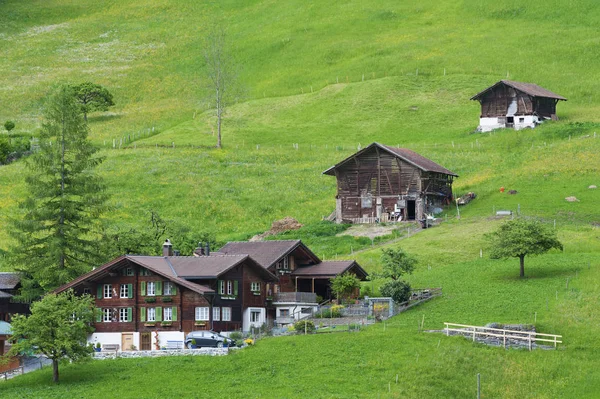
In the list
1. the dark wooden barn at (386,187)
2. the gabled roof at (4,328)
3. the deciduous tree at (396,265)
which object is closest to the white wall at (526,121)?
the dark wooden barn at (386,187)

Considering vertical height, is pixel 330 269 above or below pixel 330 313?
above

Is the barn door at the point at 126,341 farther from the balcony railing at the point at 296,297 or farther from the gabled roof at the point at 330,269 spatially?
the gabled roof at the point at 330,269

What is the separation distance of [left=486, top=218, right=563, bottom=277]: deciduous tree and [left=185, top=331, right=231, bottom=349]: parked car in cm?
2285

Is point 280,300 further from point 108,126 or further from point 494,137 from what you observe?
point 108,126

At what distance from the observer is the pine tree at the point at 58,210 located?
85000mm

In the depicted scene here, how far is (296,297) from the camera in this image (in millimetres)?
83625

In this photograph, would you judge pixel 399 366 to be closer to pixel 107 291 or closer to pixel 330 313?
pixel 330 313

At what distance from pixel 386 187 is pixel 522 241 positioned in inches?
1286

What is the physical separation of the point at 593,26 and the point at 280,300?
388 feet

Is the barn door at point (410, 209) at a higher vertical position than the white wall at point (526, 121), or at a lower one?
lower

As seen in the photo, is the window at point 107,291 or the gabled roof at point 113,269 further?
the window at point 107,291

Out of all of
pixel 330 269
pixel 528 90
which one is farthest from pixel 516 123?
pixel 330 269

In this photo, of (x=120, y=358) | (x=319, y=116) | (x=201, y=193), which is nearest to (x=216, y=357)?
(x=120, y=358)

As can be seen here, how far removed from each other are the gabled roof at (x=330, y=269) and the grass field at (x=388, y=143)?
4.89 metres
